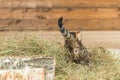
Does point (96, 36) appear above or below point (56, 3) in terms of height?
below

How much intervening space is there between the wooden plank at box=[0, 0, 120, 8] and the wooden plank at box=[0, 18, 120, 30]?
225 millimetres

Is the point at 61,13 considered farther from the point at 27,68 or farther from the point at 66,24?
the point at 27,68

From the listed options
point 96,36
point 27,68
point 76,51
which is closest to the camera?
point 27,68

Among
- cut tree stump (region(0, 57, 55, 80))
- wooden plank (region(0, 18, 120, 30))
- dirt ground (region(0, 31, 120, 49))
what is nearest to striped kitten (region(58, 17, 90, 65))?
cut tree stump (region(0, 57, 55, 80))

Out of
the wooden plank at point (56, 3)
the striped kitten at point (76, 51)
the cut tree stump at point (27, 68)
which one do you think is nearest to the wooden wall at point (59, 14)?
the wooden plank at point (56, 3)

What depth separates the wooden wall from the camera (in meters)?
7.05

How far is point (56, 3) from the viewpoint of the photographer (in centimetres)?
707

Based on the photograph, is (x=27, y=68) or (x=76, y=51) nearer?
(x=27, y=68)

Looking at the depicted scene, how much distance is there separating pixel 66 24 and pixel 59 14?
184 millimetres

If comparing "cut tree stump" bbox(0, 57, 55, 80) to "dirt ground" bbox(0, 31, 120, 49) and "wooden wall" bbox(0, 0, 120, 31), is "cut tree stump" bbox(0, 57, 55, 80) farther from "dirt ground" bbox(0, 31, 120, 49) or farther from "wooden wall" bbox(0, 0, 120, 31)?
"wooden wall" bbox(0, 0, 120, 31)

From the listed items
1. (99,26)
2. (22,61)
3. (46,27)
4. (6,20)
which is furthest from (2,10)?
(22,61)

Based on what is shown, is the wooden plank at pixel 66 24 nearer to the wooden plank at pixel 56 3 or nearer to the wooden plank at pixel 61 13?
the wooden plank at pixel 61 13

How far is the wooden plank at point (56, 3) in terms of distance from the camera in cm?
705

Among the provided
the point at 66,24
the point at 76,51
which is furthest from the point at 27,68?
the point at 66,24
